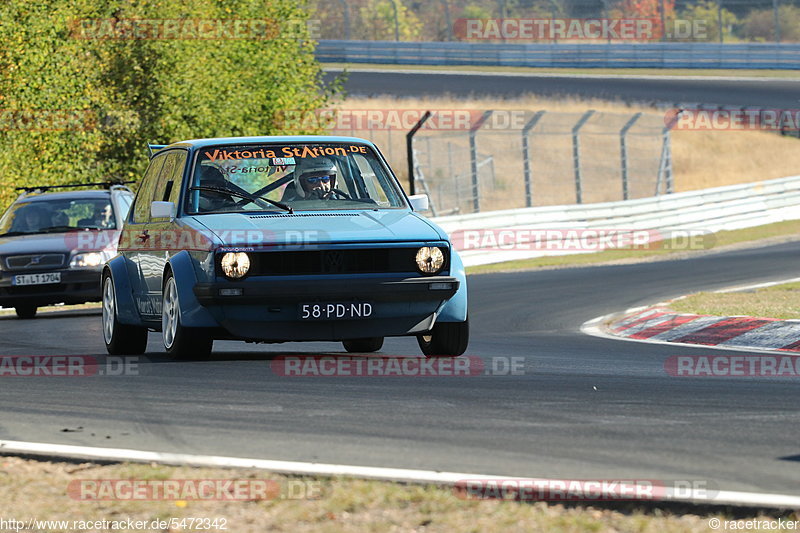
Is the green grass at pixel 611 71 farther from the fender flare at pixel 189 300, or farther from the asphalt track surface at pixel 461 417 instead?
the fender flare at pixel 189 300

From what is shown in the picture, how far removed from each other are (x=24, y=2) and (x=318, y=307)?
1697 centimetres

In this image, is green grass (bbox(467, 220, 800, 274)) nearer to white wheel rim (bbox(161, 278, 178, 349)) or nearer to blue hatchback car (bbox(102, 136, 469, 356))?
blue hatchback car (bbox(102, 136, 469, 356))

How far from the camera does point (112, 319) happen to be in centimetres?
1035

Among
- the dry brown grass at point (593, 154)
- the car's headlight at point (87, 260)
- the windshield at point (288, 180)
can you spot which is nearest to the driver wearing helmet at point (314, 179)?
the windshield at point (288, 180)

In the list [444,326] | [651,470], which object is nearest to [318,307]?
[444,326]

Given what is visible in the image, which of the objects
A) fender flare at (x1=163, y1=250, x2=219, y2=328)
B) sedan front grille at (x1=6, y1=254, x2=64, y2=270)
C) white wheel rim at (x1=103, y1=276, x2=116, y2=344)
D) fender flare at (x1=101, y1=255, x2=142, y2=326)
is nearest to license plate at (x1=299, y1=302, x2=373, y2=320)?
fender flare at (x1=163, y1=250, x2=219, y2=328)

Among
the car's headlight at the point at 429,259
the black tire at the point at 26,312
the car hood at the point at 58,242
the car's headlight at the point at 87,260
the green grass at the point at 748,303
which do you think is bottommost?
the black tire at the point at 26,312

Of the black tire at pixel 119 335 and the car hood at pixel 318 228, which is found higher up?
the car hood at pixel 318 228

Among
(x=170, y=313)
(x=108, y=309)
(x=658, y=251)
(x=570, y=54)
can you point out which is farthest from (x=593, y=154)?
(x=170, y=313)

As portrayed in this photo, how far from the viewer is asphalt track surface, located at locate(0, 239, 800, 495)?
5.33m

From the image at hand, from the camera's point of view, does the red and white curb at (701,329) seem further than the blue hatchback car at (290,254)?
Yes

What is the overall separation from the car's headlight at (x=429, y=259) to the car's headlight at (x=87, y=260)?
852 cm

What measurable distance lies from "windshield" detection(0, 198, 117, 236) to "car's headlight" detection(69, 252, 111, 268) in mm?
715

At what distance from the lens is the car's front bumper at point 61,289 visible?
16.0 m
